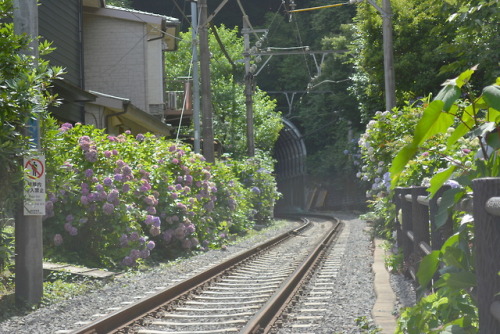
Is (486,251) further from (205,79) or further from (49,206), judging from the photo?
(205,79)

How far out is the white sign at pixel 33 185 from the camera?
29.4 feet

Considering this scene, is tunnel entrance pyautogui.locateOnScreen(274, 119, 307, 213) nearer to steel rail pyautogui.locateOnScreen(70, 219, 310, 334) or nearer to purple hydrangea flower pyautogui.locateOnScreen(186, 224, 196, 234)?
purple hydrangea flower pyautogui.locateOnScreen(186, 224, 196, 234)

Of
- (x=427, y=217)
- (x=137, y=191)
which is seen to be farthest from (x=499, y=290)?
(x=137, y=191)

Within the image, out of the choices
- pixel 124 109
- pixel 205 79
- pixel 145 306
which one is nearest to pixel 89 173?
pixel 145 306

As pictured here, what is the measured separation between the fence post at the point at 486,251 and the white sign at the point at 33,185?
22.2ft

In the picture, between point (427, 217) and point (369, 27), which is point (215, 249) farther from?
point (369, 27)

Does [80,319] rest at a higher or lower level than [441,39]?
lower

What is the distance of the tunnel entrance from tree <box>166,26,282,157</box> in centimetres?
826

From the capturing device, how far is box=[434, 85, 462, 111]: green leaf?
2.66 metres

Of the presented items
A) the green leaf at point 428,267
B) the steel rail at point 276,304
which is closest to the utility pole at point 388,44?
the steel rail at point 276,304

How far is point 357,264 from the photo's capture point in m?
12.9

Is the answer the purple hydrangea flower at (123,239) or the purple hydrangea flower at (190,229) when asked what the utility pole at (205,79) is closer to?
the purple hydrangea flower at (190,229)

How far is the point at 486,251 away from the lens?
280 centimetres

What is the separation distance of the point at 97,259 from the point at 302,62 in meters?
47.6
